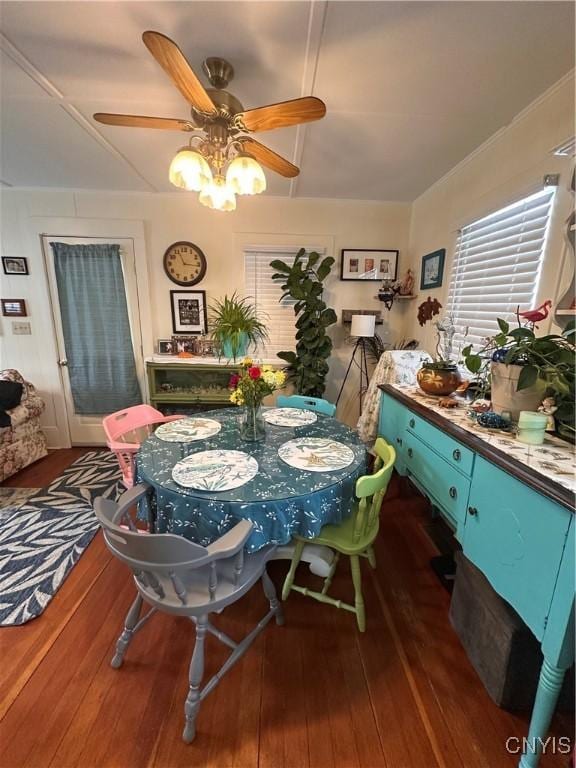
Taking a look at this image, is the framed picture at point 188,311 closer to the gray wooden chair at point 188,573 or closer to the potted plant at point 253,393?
the potted plant at point 253,393

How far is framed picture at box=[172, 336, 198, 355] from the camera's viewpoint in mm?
3053

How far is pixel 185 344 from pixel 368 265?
2050 mm

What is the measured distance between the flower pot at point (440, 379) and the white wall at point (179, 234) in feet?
5.09

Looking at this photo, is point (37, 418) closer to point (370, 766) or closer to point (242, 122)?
point (242, 122)

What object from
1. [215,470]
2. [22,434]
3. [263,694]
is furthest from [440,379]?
[22,434]

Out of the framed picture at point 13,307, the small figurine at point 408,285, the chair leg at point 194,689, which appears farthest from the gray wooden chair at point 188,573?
the framed picture at point 13,307

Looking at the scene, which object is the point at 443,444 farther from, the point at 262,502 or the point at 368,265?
the point at 368,265

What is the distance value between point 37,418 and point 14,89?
8.57 ft

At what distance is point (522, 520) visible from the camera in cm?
97

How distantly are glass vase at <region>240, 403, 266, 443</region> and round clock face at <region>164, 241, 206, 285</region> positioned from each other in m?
1.95

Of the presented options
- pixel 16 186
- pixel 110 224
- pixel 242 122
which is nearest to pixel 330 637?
pixel 242 122

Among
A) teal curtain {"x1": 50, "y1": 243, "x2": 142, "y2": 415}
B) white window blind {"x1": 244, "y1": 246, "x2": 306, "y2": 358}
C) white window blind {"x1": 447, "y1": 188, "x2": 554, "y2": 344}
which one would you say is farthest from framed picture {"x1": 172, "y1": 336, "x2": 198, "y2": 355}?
white window blind {"x1": 447, "y1": 188, "x2": 554, "y2": 344}

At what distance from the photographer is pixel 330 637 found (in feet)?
4.53

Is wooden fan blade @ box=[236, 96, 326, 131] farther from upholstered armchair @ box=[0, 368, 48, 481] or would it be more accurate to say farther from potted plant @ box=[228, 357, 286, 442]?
upholstered armchair @ box=[0, 368, 48, 481]
